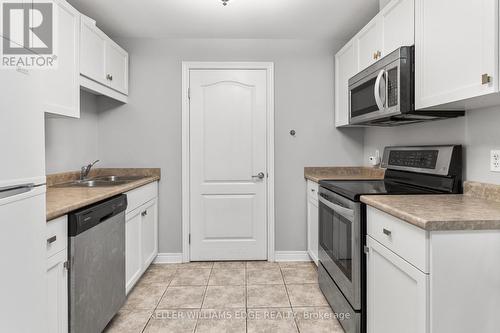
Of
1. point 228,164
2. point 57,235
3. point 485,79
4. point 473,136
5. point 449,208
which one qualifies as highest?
point 485,79

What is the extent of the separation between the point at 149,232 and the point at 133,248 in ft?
1.44

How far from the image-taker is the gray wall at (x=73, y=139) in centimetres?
228

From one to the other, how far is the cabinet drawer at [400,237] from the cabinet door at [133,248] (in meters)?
1.73

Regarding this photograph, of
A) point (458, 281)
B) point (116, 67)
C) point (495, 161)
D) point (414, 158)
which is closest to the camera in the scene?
point (458, 281)

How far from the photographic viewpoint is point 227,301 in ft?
7.23

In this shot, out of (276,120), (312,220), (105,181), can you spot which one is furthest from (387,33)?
(105,181)

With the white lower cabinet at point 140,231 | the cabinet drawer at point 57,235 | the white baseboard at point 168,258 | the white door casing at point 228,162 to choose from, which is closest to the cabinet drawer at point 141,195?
the white lower cabinet at point 140,231

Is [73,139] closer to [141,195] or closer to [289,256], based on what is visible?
[141,195]

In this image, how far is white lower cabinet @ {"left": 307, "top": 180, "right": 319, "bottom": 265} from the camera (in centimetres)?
271

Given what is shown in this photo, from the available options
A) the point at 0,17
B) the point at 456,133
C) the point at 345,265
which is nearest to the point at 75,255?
the point at 0,17

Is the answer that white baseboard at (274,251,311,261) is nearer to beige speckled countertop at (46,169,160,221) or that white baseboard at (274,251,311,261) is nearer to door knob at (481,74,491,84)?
beige speckled countertop at (46,169,160,221)

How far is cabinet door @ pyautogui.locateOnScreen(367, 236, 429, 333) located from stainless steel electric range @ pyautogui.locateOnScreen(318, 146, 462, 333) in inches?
2.9

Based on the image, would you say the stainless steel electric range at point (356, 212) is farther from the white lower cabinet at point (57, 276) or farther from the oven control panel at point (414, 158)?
the white lower cabinet at point (57, 276)

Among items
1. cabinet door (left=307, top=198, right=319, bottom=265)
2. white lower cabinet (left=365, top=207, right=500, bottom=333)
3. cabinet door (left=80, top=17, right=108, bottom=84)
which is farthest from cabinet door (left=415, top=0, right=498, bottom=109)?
cabinet door (left=80, top=17, right=108, bottom=84)
